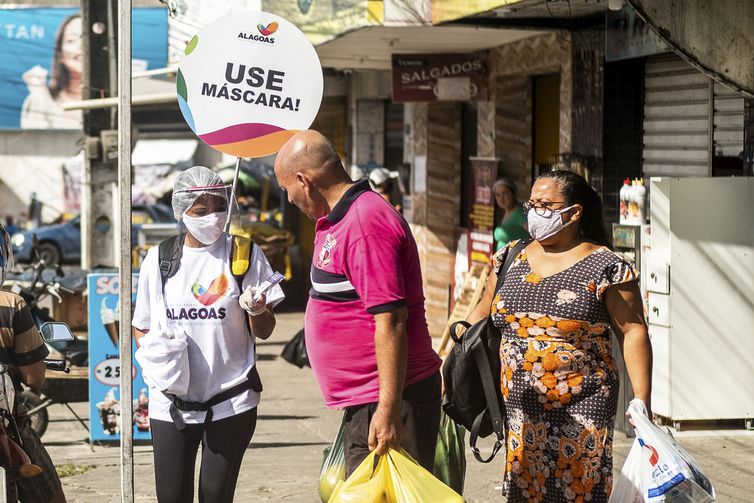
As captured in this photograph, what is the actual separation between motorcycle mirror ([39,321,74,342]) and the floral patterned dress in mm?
1767

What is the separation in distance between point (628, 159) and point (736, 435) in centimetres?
257

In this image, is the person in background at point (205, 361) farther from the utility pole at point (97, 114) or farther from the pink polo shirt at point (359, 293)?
the utility pole at point (97, 114)

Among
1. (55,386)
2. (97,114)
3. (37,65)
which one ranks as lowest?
(55,386)

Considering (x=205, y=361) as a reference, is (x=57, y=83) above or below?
above

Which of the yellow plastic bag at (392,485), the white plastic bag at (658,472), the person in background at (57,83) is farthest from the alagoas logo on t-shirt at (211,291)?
the person in background at (57,83)

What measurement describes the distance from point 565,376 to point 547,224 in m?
0.60

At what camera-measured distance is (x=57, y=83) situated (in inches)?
1298

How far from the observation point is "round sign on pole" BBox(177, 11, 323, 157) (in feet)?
16.6

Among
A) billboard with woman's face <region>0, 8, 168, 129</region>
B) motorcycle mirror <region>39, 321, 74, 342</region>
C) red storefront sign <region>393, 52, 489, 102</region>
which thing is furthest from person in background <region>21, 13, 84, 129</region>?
motorcycle mirror <region>39, 321, 74, 342</region>

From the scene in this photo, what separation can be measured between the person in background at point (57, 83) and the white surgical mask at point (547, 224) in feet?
95.9

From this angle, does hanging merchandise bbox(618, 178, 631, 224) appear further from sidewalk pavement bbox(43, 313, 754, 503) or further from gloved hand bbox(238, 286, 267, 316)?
gloved hand bbox(238, 286, 267, 316)

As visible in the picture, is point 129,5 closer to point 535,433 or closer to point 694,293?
point 535,433

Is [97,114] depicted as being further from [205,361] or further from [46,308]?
[205,361]

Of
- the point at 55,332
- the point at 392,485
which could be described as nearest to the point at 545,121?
the point at 55,332
